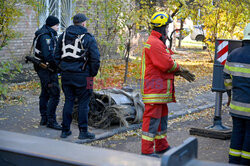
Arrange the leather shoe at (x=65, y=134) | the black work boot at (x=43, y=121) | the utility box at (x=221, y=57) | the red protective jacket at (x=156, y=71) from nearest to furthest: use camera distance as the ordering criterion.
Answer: the red protective jacket at (x=156, y=71), the leather shoe at (x=65, y=134), the utility box at (x=221, y=57), the black work boot at (x=43, y=121)

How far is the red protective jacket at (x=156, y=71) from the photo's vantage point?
5023 mm

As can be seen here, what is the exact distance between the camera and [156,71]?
509 cm

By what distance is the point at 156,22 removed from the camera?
5.19 meters

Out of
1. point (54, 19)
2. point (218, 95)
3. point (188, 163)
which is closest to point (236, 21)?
point (218, 95)

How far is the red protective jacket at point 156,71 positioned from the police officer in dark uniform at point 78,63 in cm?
102

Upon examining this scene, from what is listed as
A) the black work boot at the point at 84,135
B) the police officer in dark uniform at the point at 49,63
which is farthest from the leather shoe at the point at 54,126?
the black work boot at the point at 84,135

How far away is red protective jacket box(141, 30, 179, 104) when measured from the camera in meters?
5.02

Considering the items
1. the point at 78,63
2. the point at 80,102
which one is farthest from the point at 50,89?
the point at 78,63

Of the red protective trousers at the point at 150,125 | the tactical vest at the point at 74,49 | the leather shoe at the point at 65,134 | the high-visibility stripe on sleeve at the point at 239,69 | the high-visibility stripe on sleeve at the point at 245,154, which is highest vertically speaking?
the tactical vest at the point at 74,49

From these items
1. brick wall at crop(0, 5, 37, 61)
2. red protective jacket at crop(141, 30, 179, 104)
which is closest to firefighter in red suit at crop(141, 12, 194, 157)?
Answer: red protective jacket at crop(141, 30, 179, 104)

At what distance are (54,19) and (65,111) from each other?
64.3 inches

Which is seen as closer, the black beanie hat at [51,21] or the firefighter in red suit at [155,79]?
the firefighter in red suit at [155,79]

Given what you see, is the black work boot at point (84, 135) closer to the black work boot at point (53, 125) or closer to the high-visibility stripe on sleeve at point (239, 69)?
the black work boot at point (53, 125)

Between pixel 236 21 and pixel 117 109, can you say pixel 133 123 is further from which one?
pixel 236 21
